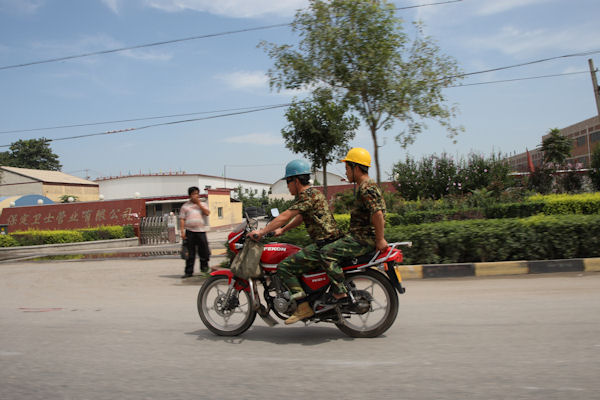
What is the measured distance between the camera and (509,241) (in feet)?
26.7

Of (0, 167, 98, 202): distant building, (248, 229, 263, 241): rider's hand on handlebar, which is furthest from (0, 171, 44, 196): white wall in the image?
(248, 229, 263, 241): rider's hand on handlebar

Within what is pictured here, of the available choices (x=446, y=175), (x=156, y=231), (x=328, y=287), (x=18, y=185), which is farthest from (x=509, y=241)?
(x=18, y=185)

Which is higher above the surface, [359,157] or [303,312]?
[359,157]

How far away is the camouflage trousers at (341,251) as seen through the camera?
13.8ft

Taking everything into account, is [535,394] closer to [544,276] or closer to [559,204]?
[544,276]

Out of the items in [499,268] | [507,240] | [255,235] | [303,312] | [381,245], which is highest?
[255,235]

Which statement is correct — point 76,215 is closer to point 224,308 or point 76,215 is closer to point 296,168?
point 224,308

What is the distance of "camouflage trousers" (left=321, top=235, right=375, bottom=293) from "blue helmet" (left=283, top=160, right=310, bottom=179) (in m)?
0.76

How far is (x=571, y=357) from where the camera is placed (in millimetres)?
3447

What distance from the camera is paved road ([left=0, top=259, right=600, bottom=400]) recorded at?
9.96ft

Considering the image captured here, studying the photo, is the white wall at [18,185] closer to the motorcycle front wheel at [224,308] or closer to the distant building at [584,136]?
the motorcycle front wheel at [224,308]

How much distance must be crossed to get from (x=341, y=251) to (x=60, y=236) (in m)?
22.3

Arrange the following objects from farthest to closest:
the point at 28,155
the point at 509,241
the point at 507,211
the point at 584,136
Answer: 1. the point at 28,155
2. the point at 584,136
3. the point at 507,211
4. the point at 509,241

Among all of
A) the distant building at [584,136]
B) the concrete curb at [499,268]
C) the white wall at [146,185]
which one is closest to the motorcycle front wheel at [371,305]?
A: the concrete curb at [499,268]
